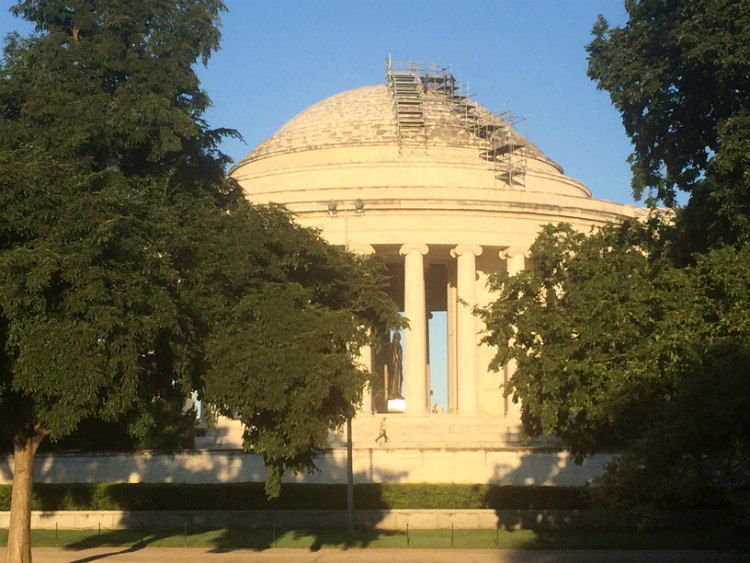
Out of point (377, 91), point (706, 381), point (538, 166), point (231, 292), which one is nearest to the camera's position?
point (706, 381)

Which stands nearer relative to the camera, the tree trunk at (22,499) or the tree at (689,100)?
the tree trunk at (22,499)

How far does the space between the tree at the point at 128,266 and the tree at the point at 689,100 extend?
414 inches

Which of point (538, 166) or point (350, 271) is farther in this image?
point (538, 166)

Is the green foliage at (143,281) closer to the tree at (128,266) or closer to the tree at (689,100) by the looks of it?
the tree at (128,266)

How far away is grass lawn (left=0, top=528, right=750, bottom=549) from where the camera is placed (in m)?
38.6

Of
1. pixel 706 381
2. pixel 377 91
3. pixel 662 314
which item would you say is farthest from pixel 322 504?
pixel 377 91

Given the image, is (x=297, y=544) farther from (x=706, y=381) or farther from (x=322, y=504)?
(x=706, y=381)


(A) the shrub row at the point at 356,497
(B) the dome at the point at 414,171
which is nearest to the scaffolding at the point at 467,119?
(B) the dome at the point at 414,171

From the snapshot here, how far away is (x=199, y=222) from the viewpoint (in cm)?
3481

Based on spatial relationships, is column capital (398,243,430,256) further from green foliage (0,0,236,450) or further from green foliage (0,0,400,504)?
green foliage (0,0,400,504)

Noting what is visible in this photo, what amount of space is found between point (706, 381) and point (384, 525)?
17996mm

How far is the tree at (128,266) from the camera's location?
28.2 metres

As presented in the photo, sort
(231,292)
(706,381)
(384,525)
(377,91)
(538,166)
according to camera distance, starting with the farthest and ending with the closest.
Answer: (377,91)
(538,166)
(384,525)
(231,292)
(706,381)

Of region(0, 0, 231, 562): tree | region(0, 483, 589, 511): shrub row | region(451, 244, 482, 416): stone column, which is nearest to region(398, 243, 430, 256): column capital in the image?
region(451, 244, 482, 416): stone column
